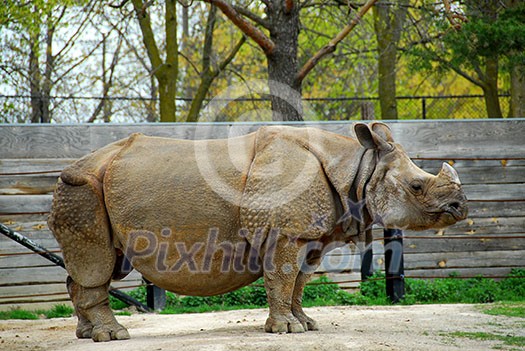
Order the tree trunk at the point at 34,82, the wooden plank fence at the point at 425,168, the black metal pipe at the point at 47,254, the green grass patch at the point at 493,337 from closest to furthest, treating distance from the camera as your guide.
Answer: the green grass patch at the point at 493,337, the black metal pipe at the point at 47,254, the wooden plank fence at the point at 425,168, the tree trunk at the point at 34,82

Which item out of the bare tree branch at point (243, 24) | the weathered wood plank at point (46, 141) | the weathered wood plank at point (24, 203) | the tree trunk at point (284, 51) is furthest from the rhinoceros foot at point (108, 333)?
the tree trunk at point (284, 51)

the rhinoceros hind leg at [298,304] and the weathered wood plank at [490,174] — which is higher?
the weathered wood plank at [490,174]

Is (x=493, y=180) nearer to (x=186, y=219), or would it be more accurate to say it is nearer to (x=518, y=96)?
(x=518, y=96)

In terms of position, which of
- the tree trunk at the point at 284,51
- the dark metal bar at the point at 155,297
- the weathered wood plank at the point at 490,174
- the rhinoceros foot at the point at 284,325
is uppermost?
the tree trunk at the point at 284,51

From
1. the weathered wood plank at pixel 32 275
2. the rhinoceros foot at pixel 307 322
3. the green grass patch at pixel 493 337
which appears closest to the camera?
the green grass patch at pixel 493 337

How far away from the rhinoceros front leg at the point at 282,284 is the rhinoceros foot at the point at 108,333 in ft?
4.20

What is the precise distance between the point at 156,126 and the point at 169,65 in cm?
699

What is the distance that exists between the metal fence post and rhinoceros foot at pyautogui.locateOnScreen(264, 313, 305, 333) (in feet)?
11.4

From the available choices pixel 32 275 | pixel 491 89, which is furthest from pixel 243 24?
pixel 491 89

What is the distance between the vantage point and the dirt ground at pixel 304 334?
6379mm

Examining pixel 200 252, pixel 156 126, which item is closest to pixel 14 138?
pixel 156 126

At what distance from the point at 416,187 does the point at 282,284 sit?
4.40 feet

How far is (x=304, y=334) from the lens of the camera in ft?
22.7

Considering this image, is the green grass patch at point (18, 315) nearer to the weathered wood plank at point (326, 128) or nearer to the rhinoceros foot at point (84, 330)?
the weathered wood plank at point (326, 128)
